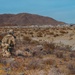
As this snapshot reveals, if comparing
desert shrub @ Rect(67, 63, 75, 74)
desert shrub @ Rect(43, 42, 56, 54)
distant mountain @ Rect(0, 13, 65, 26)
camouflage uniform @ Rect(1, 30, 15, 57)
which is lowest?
desert shrub @ Rect(67, 63, 75, 74)

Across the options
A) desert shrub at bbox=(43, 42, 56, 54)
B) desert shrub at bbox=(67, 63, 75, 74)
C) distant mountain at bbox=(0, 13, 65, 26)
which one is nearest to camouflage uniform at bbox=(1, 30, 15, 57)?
desert shrub at bbox=(43, 42, 56, 54)

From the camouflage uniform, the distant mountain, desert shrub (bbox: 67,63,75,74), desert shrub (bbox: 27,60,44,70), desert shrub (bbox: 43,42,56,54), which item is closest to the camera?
desert shrub (bbox: 67,63,75,74)

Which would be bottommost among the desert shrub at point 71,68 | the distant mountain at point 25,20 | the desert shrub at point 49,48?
the desert shrub at point 71,68

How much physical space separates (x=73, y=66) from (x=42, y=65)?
1.29 meters

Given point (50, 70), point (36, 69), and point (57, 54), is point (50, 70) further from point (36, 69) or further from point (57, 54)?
point (57, 54)

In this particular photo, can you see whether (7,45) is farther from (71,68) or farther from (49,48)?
(71,68)

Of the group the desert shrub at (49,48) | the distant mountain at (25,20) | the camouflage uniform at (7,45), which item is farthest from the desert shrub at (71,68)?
the distant mountain at (25,20)

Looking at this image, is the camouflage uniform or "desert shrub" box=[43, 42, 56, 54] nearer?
the camouflage uniform

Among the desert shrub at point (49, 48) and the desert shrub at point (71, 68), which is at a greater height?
the desert shrub at point (49, 48)

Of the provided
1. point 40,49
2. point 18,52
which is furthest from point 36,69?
point 40,49

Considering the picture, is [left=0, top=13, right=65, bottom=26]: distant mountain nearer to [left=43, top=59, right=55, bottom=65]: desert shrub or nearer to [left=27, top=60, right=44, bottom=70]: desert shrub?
[left=43, top=59, right=55, bottom=65]: desert shrub

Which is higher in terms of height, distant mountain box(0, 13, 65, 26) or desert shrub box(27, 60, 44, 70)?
distant mountain box(0, 13, 65, 26)

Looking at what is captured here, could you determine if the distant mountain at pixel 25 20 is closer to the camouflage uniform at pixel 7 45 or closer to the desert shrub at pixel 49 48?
the desert shrub at pixel 49 48

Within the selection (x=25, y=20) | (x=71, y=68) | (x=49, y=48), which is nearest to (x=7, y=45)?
(x=49, y=48)
